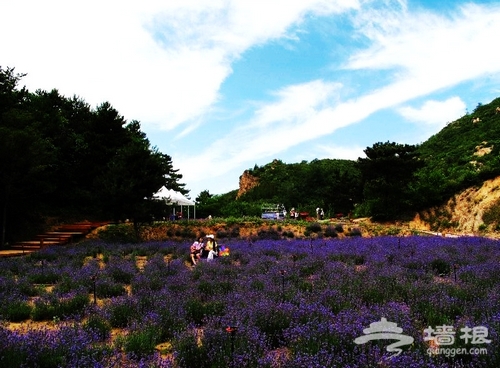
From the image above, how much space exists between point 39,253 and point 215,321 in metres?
10.9

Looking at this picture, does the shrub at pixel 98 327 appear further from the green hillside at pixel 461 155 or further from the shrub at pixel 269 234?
the green hillside at pixel 461 155

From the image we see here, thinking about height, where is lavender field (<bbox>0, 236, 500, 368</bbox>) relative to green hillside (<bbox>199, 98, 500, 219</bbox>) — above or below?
below

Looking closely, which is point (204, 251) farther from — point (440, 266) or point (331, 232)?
point (331, 232)

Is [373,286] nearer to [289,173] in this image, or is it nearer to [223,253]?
[223,253]

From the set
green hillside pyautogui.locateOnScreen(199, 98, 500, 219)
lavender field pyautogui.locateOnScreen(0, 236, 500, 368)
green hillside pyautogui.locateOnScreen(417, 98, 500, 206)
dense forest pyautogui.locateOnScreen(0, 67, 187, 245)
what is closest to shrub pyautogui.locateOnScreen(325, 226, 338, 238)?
green hillside pyautogui.locateOnScreen(199, 98, 500, 219)

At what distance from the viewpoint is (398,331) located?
4.26m

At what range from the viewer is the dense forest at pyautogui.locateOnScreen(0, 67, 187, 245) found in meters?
16.8

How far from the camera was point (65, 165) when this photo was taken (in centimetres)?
2338

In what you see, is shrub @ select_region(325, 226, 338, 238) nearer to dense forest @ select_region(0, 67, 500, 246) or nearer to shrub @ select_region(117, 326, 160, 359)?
dense forest @ select_region(0, 67, 500, 246)

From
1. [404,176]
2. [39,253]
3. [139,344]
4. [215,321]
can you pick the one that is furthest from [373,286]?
[404,176]

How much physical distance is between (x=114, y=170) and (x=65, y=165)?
786 centimetres

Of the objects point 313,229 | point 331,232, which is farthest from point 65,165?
point 331,232

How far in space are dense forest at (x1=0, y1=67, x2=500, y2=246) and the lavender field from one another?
25.7 feet

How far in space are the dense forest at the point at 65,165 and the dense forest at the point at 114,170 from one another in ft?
0.15
